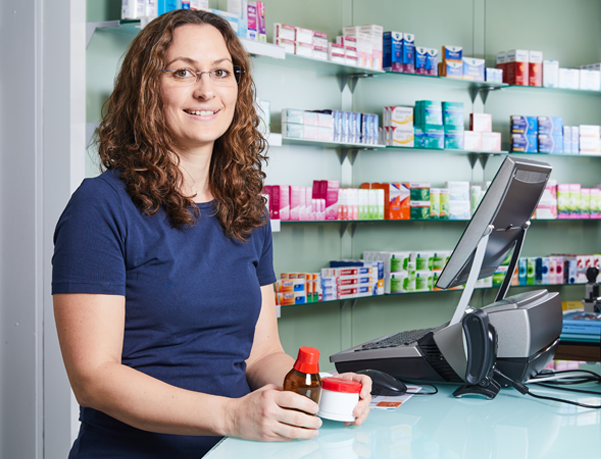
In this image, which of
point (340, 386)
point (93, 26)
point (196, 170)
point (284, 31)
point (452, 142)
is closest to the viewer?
point (340, 386)

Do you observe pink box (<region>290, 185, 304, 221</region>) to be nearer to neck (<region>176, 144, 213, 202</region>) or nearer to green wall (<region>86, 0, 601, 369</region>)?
green wall (<region>86, 0, 601, 369</region>)

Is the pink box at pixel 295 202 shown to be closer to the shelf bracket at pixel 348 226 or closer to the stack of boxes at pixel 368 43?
the shelf bracket at pixel 348 226

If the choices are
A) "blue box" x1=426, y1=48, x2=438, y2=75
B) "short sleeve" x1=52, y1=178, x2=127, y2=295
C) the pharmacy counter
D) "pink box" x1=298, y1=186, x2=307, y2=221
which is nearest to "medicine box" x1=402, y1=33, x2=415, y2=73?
"blue box" x1=426, y1=48, x2=438, y2=75

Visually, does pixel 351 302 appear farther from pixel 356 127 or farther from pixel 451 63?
pixel 451 63

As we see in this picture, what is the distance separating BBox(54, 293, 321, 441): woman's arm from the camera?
1105mm

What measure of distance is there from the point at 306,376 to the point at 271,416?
0.10 m

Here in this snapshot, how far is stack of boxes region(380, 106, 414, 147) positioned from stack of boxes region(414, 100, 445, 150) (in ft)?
0.28

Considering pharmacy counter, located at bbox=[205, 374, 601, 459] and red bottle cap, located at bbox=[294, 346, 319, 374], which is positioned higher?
red bottle cap, located at bbox=[294, 346, 319, 374]

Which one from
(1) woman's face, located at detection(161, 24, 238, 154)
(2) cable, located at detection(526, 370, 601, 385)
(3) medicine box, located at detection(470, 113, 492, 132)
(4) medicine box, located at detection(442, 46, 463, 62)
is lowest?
(2) cable, located at detection(526, 370, 601, 385)

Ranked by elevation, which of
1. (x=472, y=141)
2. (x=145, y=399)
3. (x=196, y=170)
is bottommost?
(x=145, y=399)

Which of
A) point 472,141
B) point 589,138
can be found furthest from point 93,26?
point 589,138

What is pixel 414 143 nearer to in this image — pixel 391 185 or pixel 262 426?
pixel 391 185

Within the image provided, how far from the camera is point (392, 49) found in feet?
14.0

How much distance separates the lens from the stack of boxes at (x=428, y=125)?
4383 millimetres
